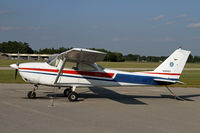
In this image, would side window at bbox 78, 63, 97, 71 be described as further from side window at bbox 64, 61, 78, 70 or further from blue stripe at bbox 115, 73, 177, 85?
blue stripe at bbox 115, 73, 177, 85

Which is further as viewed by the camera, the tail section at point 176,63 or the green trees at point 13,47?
the green trees at point 13,47

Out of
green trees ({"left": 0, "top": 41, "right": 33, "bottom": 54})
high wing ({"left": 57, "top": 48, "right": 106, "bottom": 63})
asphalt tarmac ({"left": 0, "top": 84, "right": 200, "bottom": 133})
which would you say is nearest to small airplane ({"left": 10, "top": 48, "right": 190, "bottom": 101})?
high wing ({"left": 57, "top": 48, "right": 106, "bottom": 63})

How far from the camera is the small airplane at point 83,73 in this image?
31.4 ft

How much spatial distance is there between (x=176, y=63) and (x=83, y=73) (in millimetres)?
4692

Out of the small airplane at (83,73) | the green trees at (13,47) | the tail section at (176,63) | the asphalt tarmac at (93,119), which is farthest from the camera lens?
the green trees at (13,47)

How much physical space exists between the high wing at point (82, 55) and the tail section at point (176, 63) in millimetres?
3529

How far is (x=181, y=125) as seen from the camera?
6223 mm

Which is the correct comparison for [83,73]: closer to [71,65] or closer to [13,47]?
[71,65]

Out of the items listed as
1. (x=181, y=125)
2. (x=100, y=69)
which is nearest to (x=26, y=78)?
(x=100, y=69)

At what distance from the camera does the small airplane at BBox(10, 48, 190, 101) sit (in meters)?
9.56

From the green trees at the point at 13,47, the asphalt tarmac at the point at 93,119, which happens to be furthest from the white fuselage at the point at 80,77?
the green trees at the point at 13,47

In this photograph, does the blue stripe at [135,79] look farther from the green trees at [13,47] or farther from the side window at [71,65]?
the green trees at [13,47]

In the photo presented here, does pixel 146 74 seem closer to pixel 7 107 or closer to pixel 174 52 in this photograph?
pixel 174 52

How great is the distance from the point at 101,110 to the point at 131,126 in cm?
215
